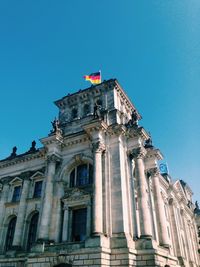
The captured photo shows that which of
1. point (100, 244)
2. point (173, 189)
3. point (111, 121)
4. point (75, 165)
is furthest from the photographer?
point (173, 189)

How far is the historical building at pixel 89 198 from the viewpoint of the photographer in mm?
22688

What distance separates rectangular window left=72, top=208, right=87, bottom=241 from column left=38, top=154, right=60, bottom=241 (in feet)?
8.83

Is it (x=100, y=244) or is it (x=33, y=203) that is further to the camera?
(x=33, y=203)

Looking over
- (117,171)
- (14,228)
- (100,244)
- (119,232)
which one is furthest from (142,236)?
(14,228)

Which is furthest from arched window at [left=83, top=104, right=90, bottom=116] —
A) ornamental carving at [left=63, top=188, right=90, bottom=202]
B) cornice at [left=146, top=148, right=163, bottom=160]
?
ornamental carving at [left=63, top=188, right=90, bottom=202]

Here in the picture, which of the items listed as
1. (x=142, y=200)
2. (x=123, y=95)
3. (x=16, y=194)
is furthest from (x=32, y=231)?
(x=123, y=95)

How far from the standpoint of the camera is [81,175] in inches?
1177

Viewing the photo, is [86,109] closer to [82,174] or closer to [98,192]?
[82,174]

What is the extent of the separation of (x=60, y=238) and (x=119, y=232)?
22.6 ft

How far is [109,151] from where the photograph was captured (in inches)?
1123

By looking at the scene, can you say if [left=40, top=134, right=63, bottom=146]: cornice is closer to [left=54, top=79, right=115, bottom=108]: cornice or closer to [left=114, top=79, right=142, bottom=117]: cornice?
[left=54, top=79, right=115, bottom=108]: cornice

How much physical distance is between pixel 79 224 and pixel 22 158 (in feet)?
44.5

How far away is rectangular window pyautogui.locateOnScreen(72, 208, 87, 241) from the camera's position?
85.2ft

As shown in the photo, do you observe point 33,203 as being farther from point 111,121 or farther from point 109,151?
point 111,121
